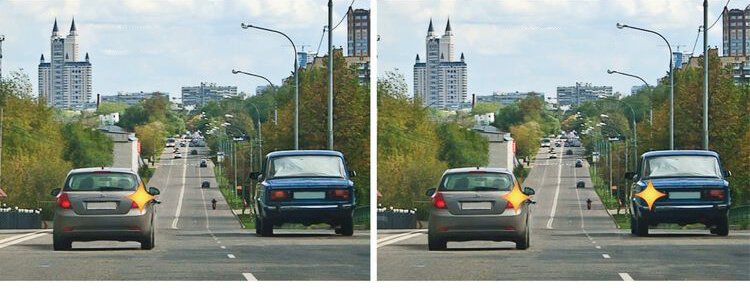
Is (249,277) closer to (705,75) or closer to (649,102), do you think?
(649,102)

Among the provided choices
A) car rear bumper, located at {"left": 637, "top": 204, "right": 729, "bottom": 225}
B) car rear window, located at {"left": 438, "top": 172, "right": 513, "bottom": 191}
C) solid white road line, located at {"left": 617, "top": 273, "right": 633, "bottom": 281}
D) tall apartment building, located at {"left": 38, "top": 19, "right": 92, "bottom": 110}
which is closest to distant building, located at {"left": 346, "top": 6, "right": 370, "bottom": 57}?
tall apartment building, located at {"left": 38, "top": 19, "right": 92, "bottom": 110}

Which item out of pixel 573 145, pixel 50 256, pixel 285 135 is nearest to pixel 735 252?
pixel 573 145

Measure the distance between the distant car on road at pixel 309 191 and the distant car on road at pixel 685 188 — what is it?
3.93 metres

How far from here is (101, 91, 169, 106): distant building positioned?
24.2 metres

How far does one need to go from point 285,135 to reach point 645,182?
16.6ft

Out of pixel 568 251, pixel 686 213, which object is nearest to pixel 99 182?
pixel 568 251

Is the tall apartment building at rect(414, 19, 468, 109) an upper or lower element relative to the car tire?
upper

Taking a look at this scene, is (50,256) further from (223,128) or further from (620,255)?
(620,255)

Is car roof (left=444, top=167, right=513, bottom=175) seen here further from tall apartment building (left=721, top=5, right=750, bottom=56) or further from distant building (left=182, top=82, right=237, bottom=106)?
tall apartment building (left=721, top=5, right=750, bottom=56)

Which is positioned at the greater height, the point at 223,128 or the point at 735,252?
the point at 223,128

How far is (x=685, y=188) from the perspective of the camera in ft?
78.0

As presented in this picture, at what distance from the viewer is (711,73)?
88.5 ft

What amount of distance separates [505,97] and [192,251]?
466 centimetres

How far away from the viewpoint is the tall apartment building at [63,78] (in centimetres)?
2388
